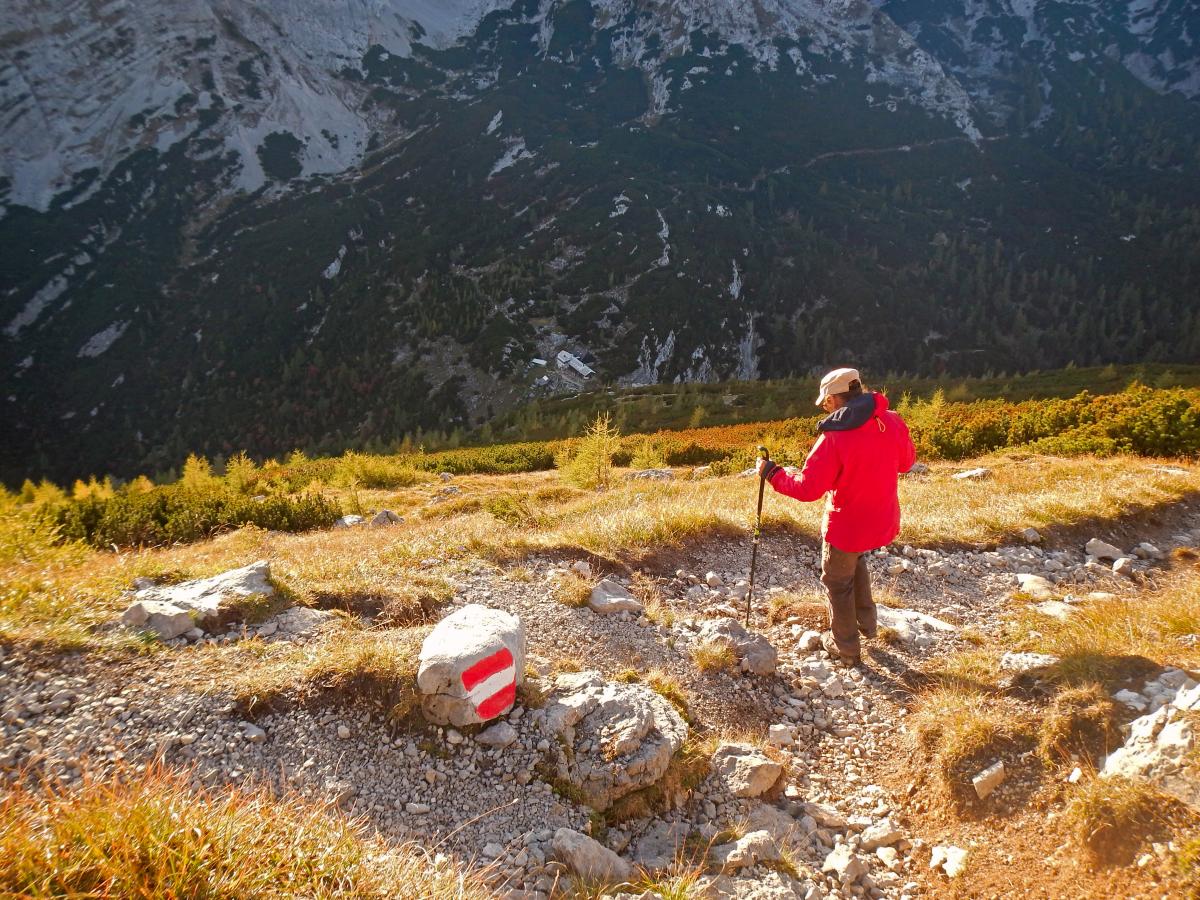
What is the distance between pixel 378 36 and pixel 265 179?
218ft

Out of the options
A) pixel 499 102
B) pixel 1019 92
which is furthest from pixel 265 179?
pixel 1019 92

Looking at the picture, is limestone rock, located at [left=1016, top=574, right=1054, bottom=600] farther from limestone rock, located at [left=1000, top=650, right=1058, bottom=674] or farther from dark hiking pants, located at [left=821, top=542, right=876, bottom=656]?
dark hiking pants, located at [left=821, top=542, right=876, bottom=656]

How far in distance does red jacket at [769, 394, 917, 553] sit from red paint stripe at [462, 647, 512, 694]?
2.69 m

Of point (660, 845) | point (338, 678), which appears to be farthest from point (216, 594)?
point (660, 845)

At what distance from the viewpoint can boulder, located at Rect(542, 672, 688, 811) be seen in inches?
144

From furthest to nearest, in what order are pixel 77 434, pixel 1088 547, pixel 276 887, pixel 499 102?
pixel 499 102 < pixel 77 434 < pixel 1088 547 < pixel 276 887

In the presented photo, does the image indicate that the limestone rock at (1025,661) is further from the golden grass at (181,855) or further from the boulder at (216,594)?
the boulder at (216,594)

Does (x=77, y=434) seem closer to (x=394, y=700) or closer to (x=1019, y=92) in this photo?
(x=394, y=700)

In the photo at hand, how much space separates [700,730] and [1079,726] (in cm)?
249

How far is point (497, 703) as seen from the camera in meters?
3.86

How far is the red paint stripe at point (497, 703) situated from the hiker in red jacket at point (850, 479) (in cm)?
273

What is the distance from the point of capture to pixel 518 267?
9375 cm

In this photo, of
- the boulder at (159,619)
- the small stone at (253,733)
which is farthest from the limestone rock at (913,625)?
the boulder at (159,619)

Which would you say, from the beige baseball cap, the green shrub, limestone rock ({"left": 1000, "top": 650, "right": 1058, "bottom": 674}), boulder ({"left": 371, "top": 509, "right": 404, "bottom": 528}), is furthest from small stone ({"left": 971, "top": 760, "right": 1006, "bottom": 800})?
the green shrub
